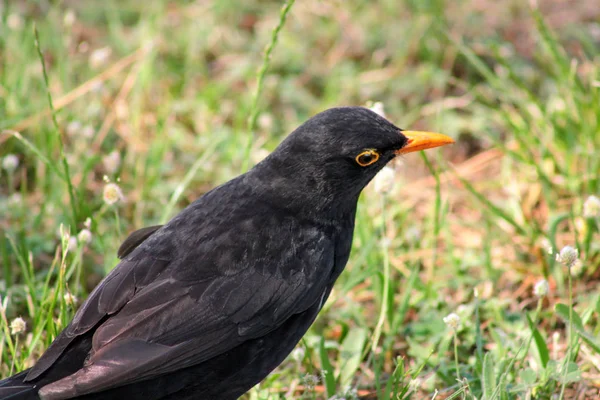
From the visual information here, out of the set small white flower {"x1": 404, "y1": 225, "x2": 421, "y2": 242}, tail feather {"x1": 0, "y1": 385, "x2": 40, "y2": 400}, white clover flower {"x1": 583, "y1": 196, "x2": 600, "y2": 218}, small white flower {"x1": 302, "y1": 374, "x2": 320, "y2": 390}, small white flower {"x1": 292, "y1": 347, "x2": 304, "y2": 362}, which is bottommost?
small white flower {"x1": 404, "y1": 225, "x2": 421, "y2": 242}

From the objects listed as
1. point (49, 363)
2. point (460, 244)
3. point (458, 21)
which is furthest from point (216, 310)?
point (458, 21)

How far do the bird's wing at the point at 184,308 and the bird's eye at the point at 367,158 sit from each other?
418 millimetres

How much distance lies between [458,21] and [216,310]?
4394 mm

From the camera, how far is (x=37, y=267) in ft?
17.4

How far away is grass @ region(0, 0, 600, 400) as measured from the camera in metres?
4.44

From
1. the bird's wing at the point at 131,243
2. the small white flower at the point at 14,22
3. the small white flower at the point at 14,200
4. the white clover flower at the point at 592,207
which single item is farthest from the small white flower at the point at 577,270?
the small white flower at the point at 14,22

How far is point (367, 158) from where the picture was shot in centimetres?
410

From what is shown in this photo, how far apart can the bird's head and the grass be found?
586 millimetres

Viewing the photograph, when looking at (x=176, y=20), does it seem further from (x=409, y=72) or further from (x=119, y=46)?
(x=409, y=72)

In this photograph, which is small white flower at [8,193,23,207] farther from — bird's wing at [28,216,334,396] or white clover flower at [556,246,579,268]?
white clover flower at [556,246,579,268]

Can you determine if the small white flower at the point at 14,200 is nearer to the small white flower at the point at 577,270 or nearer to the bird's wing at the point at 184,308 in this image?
the bird's wing at the point at 184,308

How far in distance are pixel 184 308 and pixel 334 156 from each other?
102cm

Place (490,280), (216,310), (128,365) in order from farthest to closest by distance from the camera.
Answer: (490,280) < (216,310) < (128,365)

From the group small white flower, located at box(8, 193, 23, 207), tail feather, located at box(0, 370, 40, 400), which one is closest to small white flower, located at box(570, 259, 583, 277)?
tail feather, located at box(0, 370, 40, 400)
